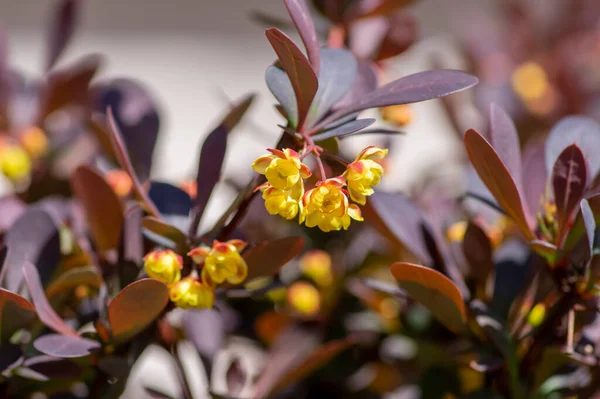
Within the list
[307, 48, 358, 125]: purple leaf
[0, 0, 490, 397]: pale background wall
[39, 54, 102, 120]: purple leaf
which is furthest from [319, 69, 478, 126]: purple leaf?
[0, 0, 490, 397]: pale background wall

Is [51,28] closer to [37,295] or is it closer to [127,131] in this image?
[127,131]

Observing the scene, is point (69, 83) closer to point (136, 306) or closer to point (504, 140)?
point (136, 306)

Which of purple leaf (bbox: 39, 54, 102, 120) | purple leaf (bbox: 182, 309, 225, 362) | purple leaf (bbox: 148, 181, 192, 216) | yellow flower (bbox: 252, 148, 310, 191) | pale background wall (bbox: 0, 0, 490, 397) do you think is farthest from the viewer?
pale background wall (bbox: 0, 0, 490, 397)

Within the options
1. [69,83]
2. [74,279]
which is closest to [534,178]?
[74,279]

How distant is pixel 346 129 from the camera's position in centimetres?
42

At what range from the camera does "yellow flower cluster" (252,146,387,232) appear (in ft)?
1.32

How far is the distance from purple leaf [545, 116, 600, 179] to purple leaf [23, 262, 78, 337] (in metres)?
0.39

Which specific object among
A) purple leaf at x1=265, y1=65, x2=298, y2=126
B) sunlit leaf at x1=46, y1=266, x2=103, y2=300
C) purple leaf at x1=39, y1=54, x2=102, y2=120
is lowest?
sunlit leaf at x1=46, y1=266, x2=103, y2=300

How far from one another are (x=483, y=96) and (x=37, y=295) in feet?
2.11

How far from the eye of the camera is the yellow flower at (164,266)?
1.49ft

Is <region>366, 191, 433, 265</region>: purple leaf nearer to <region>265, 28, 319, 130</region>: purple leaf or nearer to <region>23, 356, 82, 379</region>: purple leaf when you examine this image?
<region>265, 28, 319, 130</region>: purple leaf

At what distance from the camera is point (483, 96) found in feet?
2.95

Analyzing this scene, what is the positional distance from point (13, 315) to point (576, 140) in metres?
0.45

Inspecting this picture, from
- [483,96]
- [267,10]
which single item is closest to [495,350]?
[483,96]
